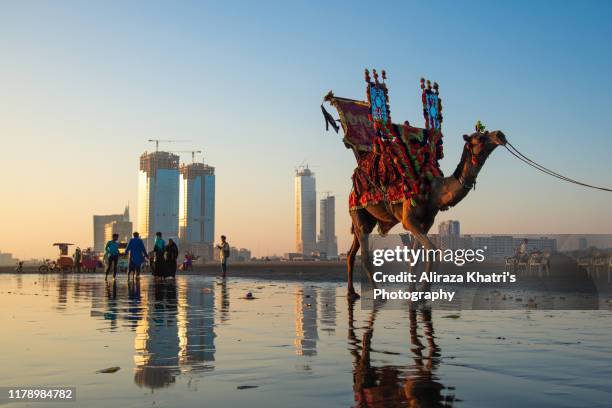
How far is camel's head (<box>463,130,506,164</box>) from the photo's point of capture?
1636cm

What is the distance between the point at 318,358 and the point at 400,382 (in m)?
1.64

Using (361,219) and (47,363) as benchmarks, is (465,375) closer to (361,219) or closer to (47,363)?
(47,363)

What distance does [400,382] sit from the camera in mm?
6301

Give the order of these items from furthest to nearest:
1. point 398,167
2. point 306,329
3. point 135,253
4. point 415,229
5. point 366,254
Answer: point 135,253 < point 366,254 < point 398,167 < point 415,229 < point 306,329

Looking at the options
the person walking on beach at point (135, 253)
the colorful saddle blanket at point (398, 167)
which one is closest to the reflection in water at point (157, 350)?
the colorful saddle blanket at point (398, 167)

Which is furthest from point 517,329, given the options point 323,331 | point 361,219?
point 361,219

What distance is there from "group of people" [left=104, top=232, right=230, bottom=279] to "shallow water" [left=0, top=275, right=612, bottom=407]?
20.2 m

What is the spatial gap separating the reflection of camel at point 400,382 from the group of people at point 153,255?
84.1 ft

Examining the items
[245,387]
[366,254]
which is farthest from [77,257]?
[245,387]

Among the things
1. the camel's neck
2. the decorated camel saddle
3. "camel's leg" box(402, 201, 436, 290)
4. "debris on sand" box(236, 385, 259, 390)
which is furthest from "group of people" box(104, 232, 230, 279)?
"debris on sand" box(236, 385, 259, 390)

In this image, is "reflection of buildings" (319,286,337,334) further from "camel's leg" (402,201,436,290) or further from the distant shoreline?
the distant shoreline

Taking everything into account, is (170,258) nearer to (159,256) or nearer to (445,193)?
(159,256)

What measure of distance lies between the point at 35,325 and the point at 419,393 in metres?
7.89

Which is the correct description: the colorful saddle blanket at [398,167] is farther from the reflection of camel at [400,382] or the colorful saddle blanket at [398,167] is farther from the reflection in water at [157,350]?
the reflection of camel at [400,382]
